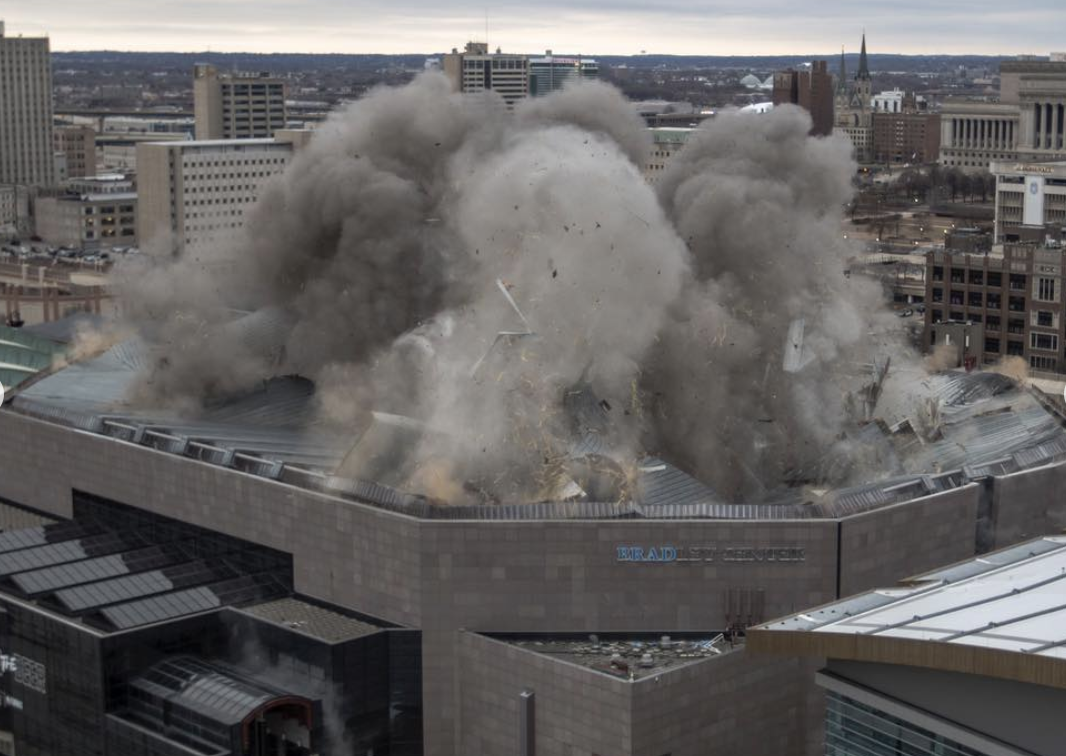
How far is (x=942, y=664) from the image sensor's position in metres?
26.0

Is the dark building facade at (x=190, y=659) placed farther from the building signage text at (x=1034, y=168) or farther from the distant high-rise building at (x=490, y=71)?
the distant high-rise building at (x=490, y=71)

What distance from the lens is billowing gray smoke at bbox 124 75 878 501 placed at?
4188cm

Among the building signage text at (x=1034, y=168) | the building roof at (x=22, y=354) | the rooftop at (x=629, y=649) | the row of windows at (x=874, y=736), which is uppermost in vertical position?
the building signage text at (x=1034, y=168)

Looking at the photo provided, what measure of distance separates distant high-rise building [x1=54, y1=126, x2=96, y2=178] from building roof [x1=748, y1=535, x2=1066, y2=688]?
157691 mm

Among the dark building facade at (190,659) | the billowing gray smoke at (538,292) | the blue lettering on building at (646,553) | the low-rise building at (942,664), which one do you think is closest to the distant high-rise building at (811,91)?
the billowing gray smoke at (538,292)

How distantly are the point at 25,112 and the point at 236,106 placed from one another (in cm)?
1832

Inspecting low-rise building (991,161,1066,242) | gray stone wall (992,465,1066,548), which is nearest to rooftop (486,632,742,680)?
gray stone wall (992,465,1066,548)

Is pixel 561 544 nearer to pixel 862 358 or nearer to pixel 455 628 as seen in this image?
pixel 455 628

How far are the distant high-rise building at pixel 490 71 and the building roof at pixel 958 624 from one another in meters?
134

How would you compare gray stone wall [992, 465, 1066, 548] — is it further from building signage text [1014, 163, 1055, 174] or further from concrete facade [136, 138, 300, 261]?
concrete facade [136, 138, 300, 261]

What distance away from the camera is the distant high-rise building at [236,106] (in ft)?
535

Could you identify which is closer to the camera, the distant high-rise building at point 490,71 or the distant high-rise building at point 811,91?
the distant high-rise building at point 490,71

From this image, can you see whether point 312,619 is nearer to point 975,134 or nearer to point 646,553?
point 646,553

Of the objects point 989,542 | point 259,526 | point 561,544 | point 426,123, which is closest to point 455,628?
point 561,544
